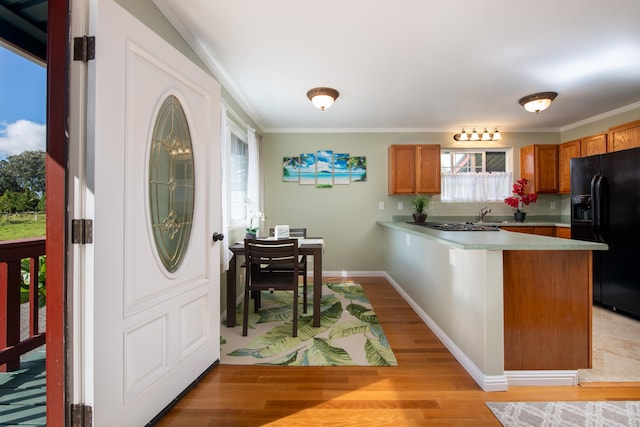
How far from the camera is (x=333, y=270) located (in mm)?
4750

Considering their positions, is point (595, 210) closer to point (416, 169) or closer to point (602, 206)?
point (602, 206)

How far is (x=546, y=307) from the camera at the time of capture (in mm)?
1811

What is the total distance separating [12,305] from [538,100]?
17.1 ft

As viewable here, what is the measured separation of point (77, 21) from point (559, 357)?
3.16 metres

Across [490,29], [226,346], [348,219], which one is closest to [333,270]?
[348,219]

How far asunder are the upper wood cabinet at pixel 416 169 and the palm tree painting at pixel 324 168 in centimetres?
102

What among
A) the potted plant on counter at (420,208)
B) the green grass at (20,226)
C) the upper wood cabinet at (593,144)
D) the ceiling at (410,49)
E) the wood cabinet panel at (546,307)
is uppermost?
the ceiling at (410,49)

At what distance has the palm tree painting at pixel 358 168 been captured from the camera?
15.5 feet

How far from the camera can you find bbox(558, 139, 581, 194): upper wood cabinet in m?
4.20

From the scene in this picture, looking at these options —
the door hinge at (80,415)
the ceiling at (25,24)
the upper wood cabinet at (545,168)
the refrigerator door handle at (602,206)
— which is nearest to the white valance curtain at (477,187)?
the upper wood cabinet at (545,168)

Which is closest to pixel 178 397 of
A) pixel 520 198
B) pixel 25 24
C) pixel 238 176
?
pixel 238 176

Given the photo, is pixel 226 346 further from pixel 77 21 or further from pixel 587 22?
pixel 587 22

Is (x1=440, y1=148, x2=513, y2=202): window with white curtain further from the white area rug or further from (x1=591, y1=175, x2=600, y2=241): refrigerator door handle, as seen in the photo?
the white area rug

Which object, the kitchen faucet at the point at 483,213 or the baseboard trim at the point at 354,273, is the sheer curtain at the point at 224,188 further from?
the kitchen faucet at the point at 483,213
